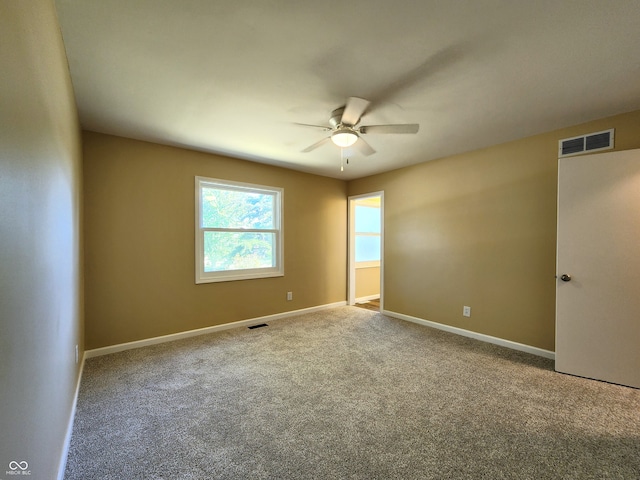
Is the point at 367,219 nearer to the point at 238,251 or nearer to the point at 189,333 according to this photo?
the point at 238,251

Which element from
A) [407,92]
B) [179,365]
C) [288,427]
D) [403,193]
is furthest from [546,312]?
[179,365]

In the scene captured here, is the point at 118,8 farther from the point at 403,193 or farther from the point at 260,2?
the point at 403,193

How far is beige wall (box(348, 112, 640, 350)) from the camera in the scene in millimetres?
3057

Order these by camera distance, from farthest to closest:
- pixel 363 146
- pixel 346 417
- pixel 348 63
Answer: pixel 363 146
pixel 346 417
pixel 348 63

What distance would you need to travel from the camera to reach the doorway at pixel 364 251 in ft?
18.0

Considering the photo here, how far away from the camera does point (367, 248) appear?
6.08 meters

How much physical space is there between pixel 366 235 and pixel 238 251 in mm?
2881

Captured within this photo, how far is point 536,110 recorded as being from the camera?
2.54m

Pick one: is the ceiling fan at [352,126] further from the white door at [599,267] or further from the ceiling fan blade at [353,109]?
the white door at [599,267]

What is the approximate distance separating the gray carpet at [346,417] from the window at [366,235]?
2.88 metres

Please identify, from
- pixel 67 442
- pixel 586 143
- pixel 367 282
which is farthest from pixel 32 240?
pixel 367 282

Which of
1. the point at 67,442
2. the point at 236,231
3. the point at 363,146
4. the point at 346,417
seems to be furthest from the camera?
the point at 236,231

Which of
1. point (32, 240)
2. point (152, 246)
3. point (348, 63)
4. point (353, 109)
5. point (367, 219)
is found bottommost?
point (152, 246)

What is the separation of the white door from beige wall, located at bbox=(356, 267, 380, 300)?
11.3 ft
